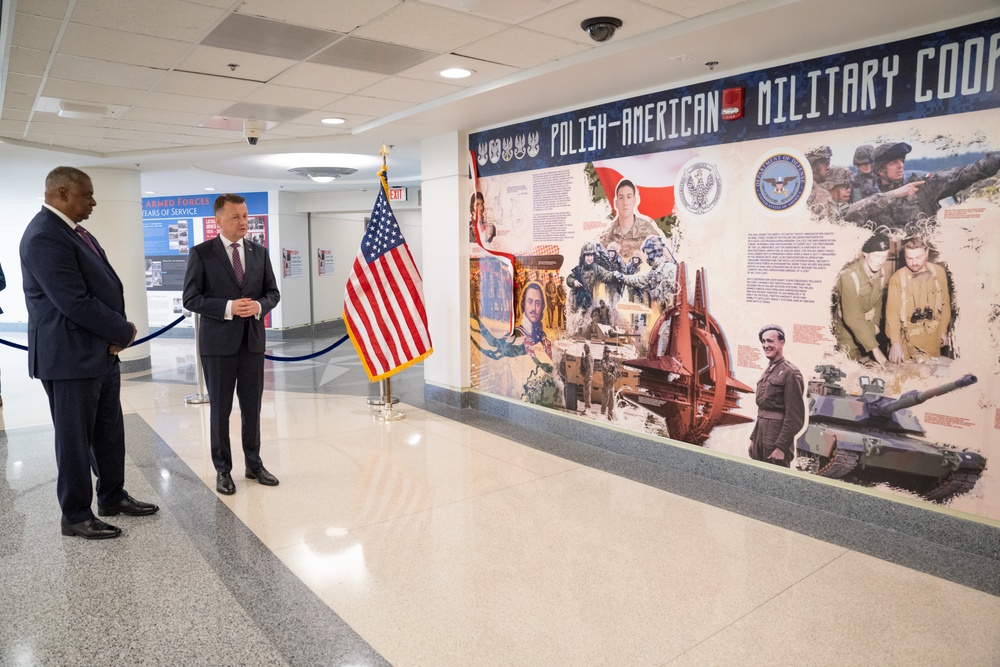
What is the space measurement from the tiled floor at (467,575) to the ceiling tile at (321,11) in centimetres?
267

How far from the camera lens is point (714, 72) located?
4.18 meters

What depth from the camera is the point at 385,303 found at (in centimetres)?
574

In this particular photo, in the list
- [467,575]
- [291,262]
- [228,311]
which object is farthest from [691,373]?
[291,262]

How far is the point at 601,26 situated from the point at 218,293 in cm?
264

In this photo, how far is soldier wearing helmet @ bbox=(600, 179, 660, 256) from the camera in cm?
475

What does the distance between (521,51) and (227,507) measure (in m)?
3.20

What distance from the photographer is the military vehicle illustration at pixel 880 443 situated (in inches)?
132

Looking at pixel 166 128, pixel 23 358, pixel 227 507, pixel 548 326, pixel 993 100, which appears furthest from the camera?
pixel 23 358

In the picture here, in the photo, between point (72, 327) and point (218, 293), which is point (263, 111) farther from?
point (72, 327)

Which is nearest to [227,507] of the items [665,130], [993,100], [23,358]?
[665,130]

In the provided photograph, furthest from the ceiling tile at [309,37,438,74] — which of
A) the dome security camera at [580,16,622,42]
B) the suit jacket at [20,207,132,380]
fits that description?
the suit jacket at [20,207,132,380]

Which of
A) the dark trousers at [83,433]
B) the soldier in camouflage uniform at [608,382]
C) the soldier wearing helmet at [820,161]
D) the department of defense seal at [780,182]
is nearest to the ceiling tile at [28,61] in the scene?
the dark trousers at [83,433]

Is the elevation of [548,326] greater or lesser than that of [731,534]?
greater

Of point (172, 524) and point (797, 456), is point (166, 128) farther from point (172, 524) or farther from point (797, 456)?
point (797, 456)
